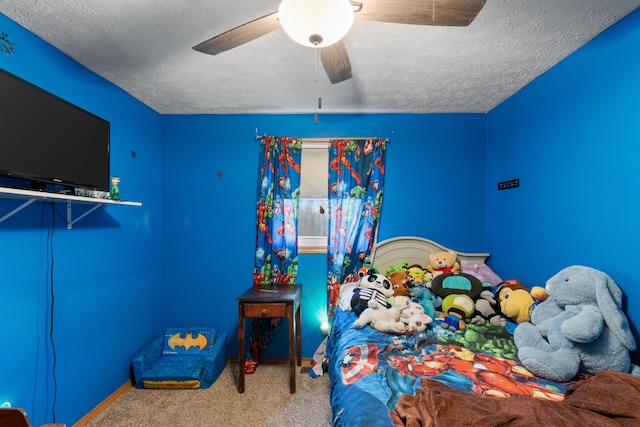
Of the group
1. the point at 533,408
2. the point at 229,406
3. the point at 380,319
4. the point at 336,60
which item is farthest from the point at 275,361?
the point at 336,60

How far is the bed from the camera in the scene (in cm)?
106

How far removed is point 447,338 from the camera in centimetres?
185

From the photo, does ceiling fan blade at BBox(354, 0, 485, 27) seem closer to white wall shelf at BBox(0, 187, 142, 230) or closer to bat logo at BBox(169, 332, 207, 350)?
white wall shelf at BBox(0, 187, 142, 230)

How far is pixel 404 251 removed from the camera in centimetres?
290

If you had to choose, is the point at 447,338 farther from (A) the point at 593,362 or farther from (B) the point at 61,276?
(B) the point at 61,276

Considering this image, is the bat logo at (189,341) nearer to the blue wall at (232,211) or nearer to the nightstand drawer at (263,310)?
the blue wall at (232,211)

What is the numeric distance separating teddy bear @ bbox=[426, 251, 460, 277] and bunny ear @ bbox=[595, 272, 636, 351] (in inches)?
44.2

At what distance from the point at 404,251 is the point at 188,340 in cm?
225

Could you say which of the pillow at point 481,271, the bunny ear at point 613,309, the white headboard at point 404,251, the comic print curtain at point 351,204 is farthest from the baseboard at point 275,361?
the bunny ear at point 613,309

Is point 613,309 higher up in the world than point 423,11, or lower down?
lower down

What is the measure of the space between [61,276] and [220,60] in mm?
1746

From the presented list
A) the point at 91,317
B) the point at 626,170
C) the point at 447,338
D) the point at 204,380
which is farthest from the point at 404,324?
the point at 91,317

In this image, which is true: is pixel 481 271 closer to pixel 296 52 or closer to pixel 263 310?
pixel 263 310

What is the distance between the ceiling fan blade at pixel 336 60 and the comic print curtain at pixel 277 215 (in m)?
1.35
